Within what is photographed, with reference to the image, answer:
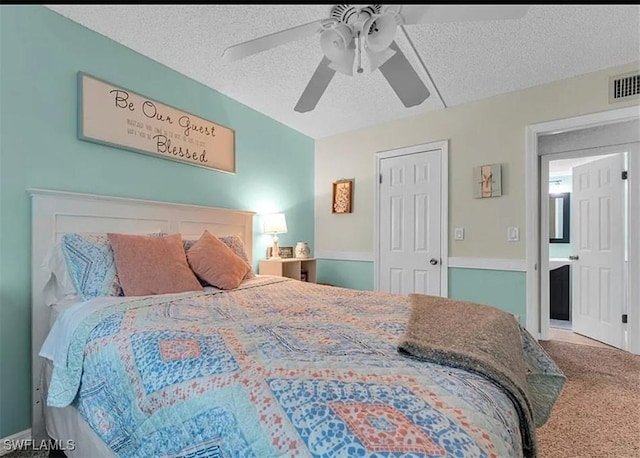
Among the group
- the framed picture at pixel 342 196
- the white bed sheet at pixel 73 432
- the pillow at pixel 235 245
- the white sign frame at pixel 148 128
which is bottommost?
the white bed sheet at pixel 73 432

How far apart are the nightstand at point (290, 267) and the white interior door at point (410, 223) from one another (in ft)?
2.62

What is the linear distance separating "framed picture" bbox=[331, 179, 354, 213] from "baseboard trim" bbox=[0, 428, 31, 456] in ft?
10.3

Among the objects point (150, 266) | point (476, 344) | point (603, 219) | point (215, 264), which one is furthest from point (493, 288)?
point (150, 266)

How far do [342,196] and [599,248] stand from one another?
2.73 meters

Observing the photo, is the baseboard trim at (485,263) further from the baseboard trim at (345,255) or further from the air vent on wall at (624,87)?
the air vent on wall at (624,87)

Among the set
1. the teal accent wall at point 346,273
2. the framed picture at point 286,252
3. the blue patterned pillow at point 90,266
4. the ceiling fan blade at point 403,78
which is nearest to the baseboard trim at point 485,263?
the teal accent wall at point 346,273

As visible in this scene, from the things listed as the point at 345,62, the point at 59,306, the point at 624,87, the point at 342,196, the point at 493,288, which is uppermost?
the point at 624,87

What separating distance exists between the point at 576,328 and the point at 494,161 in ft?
7.30

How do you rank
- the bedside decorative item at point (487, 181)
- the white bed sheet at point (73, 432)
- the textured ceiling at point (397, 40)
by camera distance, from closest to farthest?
the white bed sheet at point (73, 432), the textured ceiling at point (397, 40), the bedside decorative item at point (487, 181)

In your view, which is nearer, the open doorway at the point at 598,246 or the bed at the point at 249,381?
the bed at the point at 249,381

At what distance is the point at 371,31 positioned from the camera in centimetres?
155

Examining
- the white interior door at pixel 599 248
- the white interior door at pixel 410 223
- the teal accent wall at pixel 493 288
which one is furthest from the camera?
the white interior door at pixel 410 223

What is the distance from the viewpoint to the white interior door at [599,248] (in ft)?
10.2

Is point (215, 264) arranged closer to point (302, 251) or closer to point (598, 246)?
point (302, 251)
